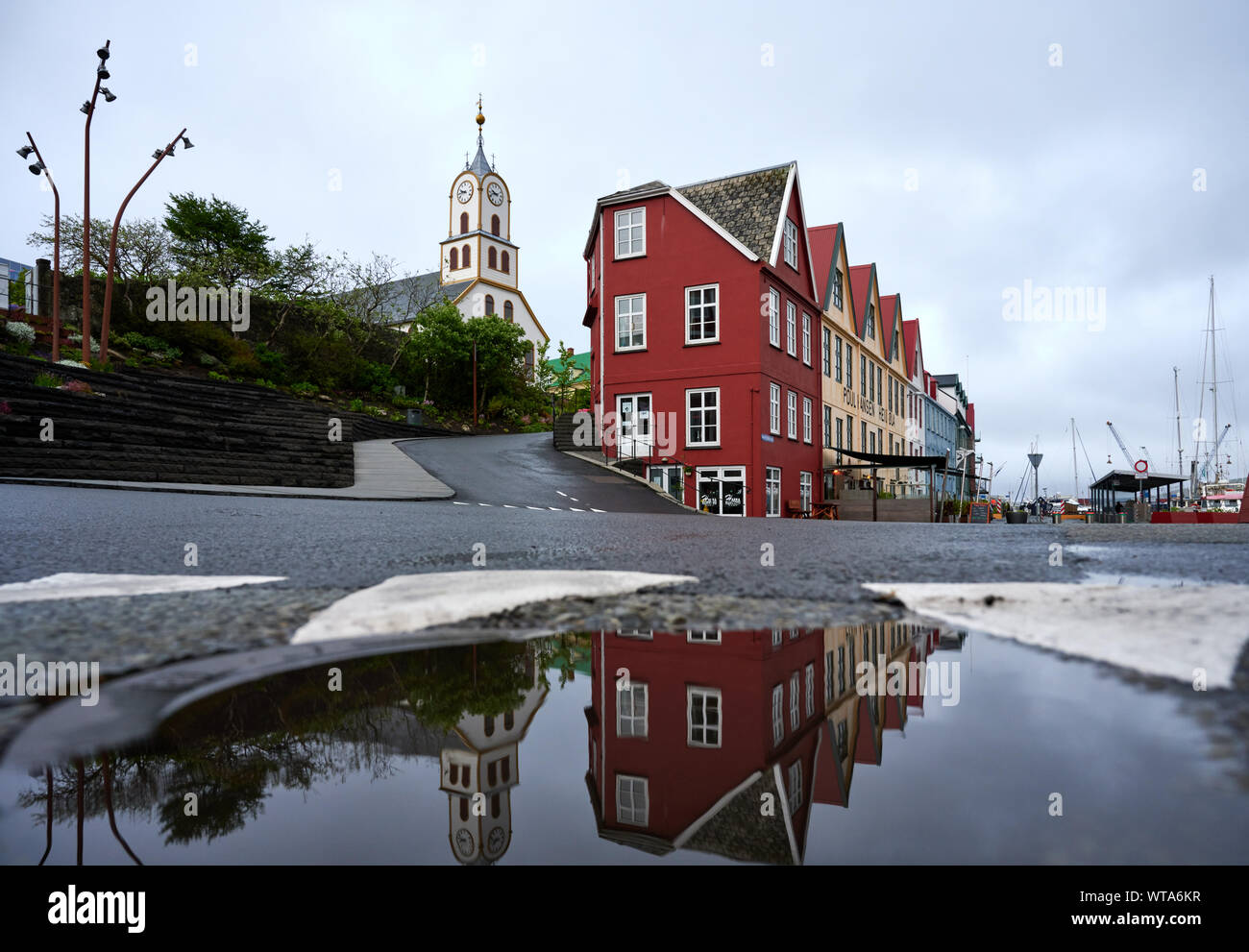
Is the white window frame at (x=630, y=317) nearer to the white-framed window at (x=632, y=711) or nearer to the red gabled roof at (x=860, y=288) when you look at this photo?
the red gabled roof at (x=860, y=288)

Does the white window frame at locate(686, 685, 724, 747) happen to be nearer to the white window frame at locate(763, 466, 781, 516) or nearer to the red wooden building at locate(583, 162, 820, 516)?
the red wooden building at locate(583, 162, 820, 516)

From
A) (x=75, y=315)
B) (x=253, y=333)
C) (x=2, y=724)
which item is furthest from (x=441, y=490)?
(x=253, y=333)

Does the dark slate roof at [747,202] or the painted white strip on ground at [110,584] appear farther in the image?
the dark slate roof at [747,202]

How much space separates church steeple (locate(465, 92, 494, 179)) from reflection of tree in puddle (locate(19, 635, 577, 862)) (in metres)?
88.1

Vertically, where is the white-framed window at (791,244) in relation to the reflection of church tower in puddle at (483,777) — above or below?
above

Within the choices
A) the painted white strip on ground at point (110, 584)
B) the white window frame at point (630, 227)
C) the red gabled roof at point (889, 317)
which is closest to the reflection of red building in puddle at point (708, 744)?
the painted white strip on ground at point (110, 584)

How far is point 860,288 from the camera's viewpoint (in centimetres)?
3284

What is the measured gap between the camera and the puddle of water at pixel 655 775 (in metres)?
0.86

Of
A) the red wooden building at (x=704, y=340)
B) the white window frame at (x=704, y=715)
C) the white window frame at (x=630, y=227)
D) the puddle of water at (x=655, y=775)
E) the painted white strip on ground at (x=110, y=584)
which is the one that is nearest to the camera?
the puddle of water at (x=655, y=775)

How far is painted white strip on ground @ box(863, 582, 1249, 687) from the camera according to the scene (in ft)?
4.74

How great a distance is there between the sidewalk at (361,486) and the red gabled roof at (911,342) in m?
32.8

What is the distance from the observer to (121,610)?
211 centimetres
